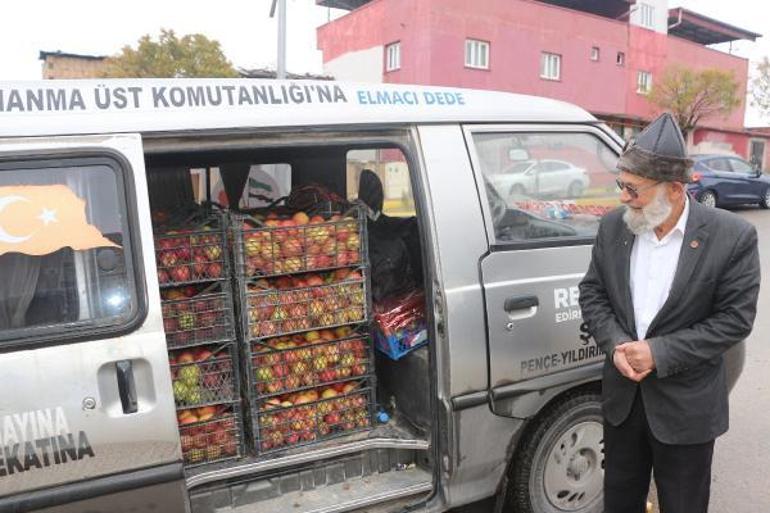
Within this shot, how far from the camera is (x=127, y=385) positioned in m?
1.99

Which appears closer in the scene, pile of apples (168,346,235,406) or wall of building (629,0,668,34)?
pile of apples (168,346,235,406)

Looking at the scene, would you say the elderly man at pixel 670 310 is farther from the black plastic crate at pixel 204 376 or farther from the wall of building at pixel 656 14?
the wall of building at pixel 656 14

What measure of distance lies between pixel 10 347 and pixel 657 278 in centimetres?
211

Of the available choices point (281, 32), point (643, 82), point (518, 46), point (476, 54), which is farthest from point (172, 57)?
point (643, 82)

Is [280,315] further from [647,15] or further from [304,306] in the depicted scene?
[647,15]

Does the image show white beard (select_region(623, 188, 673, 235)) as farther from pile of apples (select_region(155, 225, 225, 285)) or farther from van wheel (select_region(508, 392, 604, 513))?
pile of apples (select_region(155, 225, 225, 285))

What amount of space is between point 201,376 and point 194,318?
0.25m

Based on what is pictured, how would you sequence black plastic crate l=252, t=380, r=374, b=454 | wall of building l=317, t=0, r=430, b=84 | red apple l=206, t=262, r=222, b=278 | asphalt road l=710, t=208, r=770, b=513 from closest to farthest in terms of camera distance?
red apple l=206, t=262, r=222, b=278 → black plastic crate l=252, t=380, r=374, b=454 → asphalt road l=710, t=208, r=770, b=513 → wall of building l=317, t=0, r=430, b=84

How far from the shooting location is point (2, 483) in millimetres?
1863

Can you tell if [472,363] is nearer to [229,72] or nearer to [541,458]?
[541,458]

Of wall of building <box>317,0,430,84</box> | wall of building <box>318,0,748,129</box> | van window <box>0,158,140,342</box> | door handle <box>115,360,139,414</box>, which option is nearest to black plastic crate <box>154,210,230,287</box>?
van window <box>0,158,140,342</box>

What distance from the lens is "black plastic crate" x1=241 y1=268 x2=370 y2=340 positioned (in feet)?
8.81

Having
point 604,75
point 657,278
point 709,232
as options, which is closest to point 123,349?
point 657,278

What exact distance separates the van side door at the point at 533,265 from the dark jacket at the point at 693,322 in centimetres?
40
